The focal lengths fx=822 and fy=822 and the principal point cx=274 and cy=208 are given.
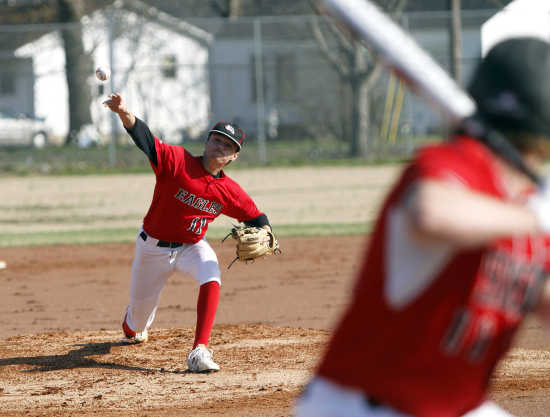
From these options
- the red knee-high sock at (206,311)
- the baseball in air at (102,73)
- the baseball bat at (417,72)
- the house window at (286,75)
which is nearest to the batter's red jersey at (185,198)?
the red knee-high sock at (206,311)

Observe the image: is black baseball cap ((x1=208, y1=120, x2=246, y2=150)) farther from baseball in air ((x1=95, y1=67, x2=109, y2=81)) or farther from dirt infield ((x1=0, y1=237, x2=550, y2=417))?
dirt infield ((x1=0, y1=237, x2=550, y2=417))

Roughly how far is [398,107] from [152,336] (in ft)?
52.7

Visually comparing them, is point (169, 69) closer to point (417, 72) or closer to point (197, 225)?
point (197, 225)

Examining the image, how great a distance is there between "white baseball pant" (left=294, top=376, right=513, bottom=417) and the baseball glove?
3891 millimetres

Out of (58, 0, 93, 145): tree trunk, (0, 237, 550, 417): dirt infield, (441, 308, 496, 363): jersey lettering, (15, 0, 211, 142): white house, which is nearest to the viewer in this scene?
(441, 308, 496, 363): jersey lettering

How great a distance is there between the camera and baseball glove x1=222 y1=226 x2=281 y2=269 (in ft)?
19.9

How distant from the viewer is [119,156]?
2219cm

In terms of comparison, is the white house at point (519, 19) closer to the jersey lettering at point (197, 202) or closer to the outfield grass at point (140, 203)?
the outfield grass at point (140, 203)

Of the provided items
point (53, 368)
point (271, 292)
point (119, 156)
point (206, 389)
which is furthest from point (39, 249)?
point (119, 156)

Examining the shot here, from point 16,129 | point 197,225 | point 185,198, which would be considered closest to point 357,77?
point 16,129

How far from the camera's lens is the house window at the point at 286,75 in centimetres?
2308

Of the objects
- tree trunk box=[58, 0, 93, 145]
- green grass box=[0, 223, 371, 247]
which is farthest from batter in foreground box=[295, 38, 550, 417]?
tree trunk box=[58, 0, 93, 145]

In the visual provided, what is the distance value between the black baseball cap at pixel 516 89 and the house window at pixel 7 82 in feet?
81.2

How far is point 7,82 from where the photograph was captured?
89.0 feet
